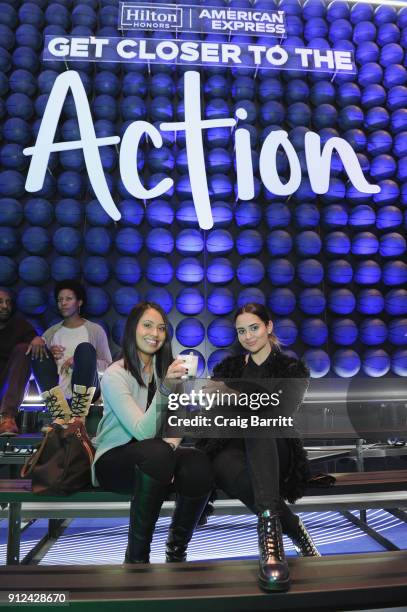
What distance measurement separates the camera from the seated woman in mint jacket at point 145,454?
124cm

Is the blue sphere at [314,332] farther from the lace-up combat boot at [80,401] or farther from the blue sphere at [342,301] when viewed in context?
the lace-up combat boot at [80,401]

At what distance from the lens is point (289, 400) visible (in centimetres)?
142

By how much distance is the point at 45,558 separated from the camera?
75.7 inches

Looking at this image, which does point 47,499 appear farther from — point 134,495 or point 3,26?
point 3,26

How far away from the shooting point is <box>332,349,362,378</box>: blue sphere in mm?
3480

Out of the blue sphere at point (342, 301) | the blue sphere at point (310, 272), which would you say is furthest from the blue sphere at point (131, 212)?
the blue sphere at point (342, 301)

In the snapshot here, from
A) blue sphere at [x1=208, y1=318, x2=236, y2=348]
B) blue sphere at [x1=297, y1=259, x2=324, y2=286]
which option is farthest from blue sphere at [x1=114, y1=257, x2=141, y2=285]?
blue sphere at [x1=297, y1=259, x2=324, y2=286]

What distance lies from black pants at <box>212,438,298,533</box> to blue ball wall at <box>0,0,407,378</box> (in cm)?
201

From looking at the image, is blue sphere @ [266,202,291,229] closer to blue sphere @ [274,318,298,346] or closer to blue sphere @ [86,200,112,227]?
blue sphere @ [274,318,298,346]

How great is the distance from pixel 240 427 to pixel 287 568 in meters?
0.37

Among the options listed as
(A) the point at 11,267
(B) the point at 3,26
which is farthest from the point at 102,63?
(A) the point at 11,267

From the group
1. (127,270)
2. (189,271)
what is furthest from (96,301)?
(189,271)

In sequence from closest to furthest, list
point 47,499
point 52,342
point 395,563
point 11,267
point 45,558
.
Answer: point 395,563, point 47,499, point 45,558, point 52,342, point 11,267

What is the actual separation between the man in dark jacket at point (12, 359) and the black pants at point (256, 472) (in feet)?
3.80
